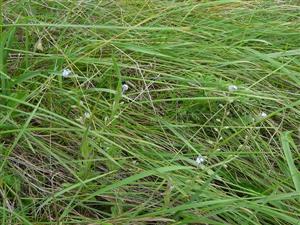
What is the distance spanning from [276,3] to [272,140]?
2.15 ft

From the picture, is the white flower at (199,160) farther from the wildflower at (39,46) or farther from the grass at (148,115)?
the wildflower at (39,46)

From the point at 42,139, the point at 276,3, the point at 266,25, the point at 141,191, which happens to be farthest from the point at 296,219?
the point at 276,3

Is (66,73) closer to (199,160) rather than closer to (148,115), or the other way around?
(148,115)

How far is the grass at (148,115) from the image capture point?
1.26m

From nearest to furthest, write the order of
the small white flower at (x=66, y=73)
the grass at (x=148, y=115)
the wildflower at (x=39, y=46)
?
the grass at (x=148, y=115), the small white flower at (x=66, y=73), the wildflower at (x=39, y=46)

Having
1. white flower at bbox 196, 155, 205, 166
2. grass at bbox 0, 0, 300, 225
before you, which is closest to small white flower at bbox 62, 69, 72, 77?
grass at bbox 0, 0, 300, 225

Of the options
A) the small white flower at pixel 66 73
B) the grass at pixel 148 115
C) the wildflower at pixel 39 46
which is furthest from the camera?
the wildflower at pixel 39 46

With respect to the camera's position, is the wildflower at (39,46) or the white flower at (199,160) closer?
the white flower at (199,160)

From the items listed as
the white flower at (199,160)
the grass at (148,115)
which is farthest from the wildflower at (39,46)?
the white flower at (199,160)

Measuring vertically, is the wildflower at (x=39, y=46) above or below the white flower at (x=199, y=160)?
above

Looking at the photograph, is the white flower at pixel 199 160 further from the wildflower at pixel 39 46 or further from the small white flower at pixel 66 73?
the wildflower at pixel 39 46

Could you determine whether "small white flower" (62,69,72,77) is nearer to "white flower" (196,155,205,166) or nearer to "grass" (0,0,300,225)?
"grass" (0,0,300,225)

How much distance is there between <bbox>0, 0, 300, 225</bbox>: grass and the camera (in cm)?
126

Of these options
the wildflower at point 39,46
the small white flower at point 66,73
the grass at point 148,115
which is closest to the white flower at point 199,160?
the grass at point 148,115
